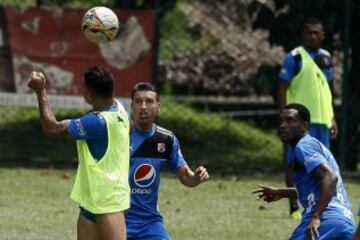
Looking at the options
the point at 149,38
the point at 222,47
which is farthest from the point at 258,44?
the point at 149,38

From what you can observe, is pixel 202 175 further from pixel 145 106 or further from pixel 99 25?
pixel 99 25

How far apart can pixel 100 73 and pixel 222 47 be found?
518 inches

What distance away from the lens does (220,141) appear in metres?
17.4

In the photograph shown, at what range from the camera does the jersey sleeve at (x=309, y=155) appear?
7434 mm

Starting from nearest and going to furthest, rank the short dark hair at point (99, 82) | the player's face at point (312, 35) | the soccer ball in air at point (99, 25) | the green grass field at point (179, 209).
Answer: the short dark hair at point (99, 82)
the soccer ball in air at point (99, 25)
the green grass field at point (179, 209)
the player's face at point (312, 35)

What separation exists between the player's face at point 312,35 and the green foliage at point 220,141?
354 centimetres

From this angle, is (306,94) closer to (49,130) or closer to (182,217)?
(182,217)

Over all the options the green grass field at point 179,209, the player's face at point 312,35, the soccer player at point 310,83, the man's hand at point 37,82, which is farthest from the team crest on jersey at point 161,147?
the player's face at point 312,35

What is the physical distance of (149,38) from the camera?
1524 centimetres

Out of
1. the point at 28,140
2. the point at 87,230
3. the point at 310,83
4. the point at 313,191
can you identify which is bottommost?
the point at 28,140

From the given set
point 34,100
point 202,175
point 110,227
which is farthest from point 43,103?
point 34,100

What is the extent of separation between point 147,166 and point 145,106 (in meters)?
0.41

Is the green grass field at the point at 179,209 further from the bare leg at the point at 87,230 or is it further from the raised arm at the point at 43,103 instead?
the raised arm at the point at 43,103

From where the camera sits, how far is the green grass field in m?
10.7
